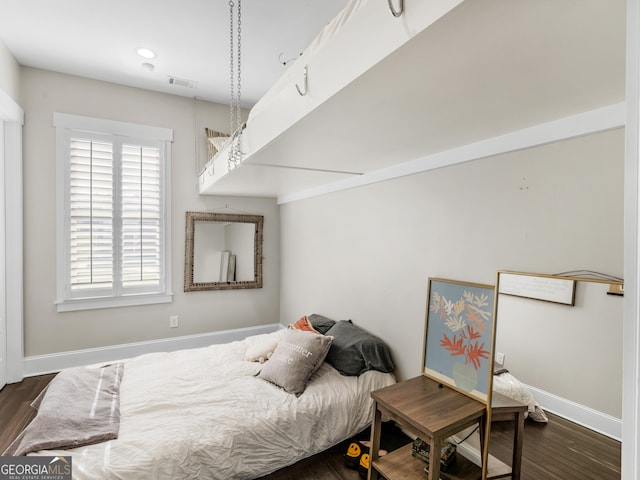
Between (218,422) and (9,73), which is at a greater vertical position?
(9,73)

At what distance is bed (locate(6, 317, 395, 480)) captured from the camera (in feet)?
4.98

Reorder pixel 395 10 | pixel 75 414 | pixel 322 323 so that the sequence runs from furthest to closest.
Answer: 1. pixel 322 323
2. pixel 75 414
3. pixel 395 10

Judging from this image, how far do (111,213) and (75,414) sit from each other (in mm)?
2170

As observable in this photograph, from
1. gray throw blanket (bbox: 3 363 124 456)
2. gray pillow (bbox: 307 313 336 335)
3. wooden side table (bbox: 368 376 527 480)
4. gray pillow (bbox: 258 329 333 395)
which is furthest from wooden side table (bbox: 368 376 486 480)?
gray throw blanket (bbox: 3 363 124 456)

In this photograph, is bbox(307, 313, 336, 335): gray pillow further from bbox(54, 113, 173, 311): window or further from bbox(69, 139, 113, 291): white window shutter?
bbox(69, 139, 113, 291): white window shutter

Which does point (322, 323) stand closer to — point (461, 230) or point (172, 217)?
point (461, 230)

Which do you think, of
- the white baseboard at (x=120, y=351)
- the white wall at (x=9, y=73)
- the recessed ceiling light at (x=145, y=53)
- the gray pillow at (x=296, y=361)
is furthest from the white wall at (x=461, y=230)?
the white wall at (x=9, y=73)

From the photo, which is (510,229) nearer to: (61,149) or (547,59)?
(547,59)

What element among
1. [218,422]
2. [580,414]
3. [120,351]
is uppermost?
[580,414]

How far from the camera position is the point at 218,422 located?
1753mm

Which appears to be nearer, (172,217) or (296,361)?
(296,361)

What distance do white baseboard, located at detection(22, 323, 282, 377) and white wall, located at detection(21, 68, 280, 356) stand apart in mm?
58

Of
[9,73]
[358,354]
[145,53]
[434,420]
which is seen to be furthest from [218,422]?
[9,73]

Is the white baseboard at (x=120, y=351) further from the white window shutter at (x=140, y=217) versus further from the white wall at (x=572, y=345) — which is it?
the white wall at (x=572, y=345)
